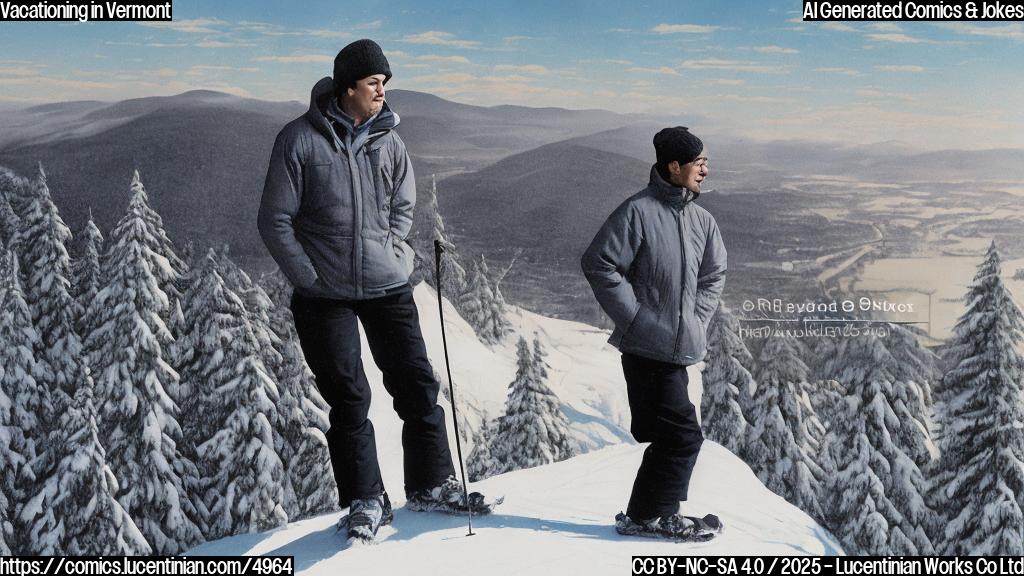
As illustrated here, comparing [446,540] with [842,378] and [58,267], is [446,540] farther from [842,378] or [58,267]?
[58,267]

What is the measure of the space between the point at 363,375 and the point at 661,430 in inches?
77.3

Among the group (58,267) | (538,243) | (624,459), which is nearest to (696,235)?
(624,459)

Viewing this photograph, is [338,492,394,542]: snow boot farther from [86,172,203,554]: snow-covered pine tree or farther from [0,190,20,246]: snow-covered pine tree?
[0,190,20,246]: snow-covered pine tree

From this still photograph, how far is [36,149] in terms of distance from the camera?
90.2 ft

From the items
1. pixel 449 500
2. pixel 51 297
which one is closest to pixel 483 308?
pixel 51 297

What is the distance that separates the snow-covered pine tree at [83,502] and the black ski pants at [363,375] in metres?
12.4

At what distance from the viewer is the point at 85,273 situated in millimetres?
21172

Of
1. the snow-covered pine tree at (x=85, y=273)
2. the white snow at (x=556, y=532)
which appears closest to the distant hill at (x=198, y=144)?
the snow-covered pine tree at (x=85, y=273)

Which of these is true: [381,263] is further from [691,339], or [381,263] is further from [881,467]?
[881,467]

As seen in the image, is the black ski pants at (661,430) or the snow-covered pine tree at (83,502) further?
the snow-covered pine tree at (83,502)

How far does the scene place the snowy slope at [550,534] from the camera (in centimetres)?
632

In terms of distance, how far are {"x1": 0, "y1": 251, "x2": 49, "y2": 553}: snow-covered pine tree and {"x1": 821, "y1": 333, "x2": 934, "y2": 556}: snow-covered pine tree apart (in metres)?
15.7

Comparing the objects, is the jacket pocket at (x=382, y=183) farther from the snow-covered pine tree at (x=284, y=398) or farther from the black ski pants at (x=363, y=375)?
the snow-covered pine tree at (x=284, y=398)

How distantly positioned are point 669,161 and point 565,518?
2674mm
